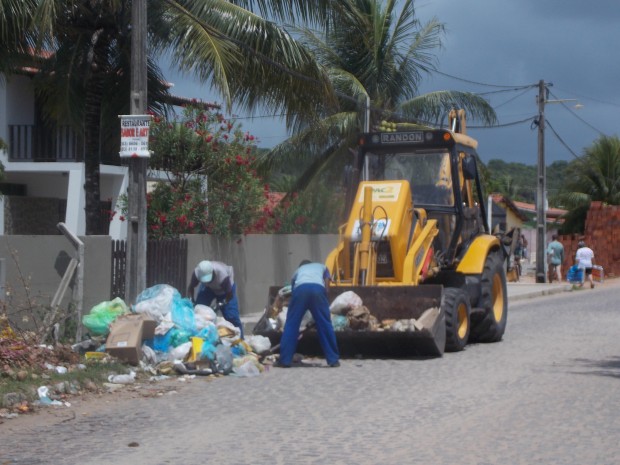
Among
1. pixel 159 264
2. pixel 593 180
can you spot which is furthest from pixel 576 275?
pixel 159 264

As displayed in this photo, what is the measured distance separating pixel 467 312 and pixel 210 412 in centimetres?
564

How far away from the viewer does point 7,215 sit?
2467 centimetres

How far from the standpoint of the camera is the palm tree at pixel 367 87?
25547 mm

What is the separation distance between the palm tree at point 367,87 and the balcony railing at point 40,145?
204 inches

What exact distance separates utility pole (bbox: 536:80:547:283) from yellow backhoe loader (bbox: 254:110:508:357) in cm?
1766

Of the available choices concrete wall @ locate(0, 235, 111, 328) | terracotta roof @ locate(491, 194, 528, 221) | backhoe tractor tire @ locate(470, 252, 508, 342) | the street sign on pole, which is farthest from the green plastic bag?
terracotta roof @ locate(491, 194, 528, 221)

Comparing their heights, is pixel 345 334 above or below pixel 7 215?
below

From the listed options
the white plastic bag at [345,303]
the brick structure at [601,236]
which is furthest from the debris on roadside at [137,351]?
the brick structure at [601,236]

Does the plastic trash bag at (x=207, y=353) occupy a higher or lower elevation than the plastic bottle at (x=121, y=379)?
higher

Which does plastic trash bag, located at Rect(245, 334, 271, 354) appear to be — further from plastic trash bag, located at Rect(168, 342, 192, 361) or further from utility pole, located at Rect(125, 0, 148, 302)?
utility pole, located at Rect(125, 0, 148, 302)

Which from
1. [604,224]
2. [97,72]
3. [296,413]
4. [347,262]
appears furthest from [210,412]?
[604,224]

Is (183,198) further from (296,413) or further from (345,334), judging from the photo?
(296,413)

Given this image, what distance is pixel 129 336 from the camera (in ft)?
38.2

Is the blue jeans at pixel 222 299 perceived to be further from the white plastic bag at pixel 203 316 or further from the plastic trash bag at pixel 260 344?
the plastic trash bag at pixel 260 344
